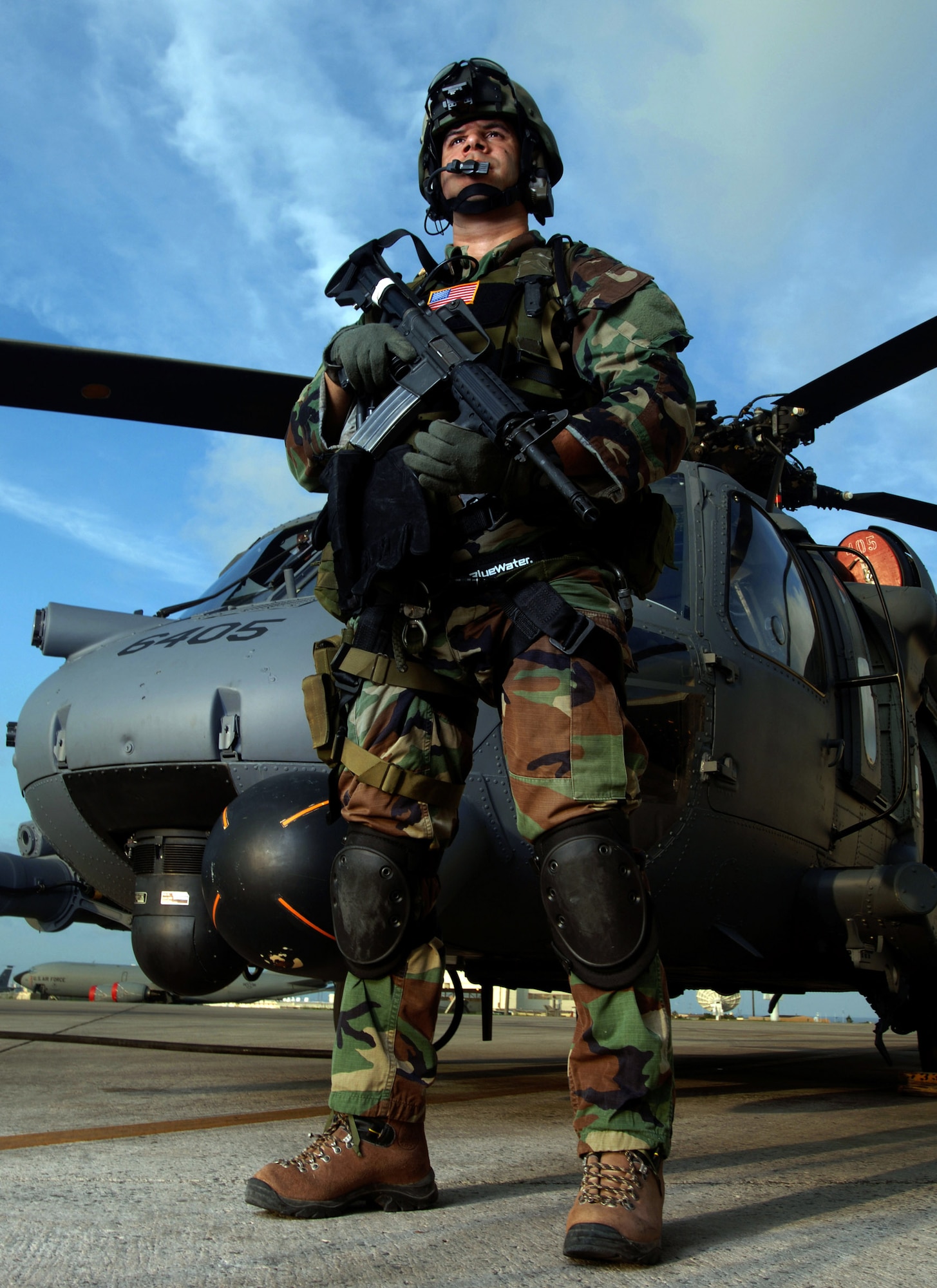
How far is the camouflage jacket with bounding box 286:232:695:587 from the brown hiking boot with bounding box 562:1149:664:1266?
0.99 meters

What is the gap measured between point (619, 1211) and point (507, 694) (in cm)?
86

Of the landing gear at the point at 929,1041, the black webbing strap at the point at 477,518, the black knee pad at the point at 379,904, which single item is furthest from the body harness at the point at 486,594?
the landing gear at the point at 929,1041

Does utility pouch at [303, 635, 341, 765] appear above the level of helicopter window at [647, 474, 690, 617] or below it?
below

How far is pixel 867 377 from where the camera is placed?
568 cm

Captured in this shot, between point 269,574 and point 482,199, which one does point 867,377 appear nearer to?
point 269,574

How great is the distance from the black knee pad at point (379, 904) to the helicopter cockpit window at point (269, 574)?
5.66ft

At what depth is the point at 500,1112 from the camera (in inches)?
128

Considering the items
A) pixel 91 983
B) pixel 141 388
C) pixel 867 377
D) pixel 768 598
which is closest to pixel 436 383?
pixel 768 598

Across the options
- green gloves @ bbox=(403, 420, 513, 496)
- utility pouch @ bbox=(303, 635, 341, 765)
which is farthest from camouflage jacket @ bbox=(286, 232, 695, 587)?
utility pouch @ bbox=(303, 635, 341, 765)

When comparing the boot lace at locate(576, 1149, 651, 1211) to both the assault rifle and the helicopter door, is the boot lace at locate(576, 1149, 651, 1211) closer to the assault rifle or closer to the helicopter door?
the assault rifle

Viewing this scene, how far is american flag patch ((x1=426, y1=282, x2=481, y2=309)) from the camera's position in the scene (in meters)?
2.35

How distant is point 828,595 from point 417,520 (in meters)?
2.96

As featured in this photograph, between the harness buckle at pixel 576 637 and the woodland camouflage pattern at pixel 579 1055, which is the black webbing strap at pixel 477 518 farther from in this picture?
the woodland camouflage pattern at pixel 579 1055

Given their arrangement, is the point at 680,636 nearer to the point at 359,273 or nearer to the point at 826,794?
the point at 826,794
